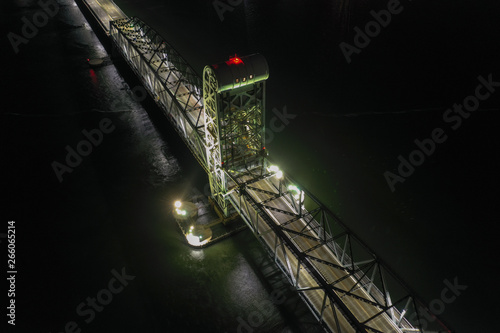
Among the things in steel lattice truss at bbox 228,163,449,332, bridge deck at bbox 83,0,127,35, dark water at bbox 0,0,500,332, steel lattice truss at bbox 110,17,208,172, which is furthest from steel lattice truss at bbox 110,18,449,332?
bridge deck at bbox 83,0,127,35

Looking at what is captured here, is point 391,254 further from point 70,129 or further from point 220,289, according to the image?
point 70,129

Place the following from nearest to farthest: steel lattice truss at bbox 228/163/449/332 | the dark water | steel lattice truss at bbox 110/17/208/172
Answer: steel lattice truss at bbox 228/163/449/332, the dark water, steel lattice truss at bbox 110/17/208/172

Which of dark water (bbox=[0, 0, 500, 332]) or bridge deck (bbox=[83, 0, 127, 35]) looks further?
bridge deck (bbox=[83, 0, 127, 35])

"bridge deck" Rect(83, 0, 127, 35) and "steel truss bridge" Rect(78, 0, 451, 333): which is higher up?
"bridge deck" Rect(83, 0, 127, 35)

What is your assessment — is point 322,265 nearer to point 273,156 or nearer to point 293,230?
point 293,230

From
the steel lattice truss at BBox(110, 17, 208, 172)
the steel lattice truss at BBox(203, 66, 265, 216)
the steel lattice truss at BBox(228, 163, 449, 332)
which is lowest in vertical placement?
the steel lattice truss at BBox(228, 163, 449, 332)

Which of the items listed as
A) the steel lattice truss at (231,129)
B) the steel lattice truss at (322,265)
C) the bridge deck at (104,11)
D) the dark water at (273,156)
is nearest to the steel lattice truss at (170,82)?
the steel lattice truss at (231,129)

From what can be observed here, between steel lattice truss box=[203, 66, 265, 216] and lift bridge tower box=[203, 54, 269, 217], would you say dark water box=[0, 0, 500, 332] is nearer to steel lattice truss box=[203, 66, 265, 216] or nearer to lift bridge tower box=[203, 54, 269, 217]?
lift bridge tower box=[203, 54, 269, 217]
